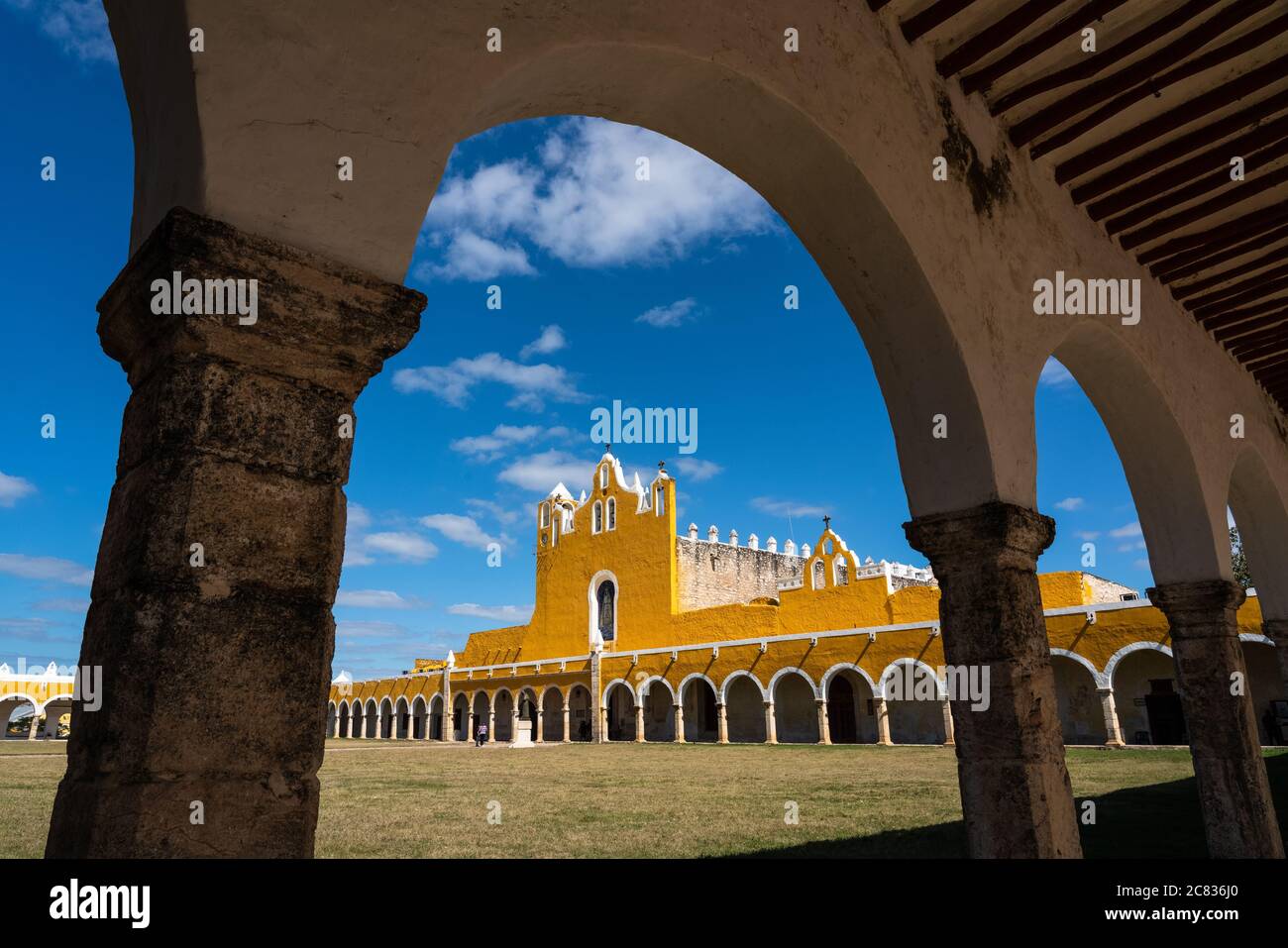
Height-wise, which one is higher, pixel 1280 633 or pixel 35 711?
pixel 35 711

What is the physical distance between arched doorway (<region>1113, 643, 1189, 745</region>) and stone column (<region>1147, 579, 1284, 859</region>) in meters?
13.7

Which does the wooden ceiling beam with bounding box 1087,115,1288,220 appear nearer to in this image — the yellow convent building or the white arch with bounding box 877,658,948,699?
the yellow convent building

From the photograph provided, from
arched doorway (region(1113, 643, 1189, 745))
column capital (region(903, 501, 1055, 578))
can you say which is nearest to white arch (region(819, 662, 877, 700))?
arched doorway (region(1113, 643, 1189, 745))

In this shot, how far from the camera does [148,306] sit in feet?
5.91

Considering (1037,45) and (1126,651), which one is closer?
(1037,45)

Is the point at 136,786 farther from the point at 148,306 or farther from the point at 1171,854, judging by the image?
the point at 1171,854

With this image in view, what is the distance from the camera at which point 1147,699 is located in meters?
18.6

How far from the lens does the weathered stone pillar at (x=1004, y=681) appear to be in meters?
3.30

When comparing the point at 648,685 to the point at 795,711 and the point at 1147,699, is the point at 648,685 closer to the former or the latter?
the point at 795,711

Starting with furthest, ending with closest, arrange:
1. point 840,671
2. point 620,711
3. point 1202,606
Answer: point 620,711 < point 840,671 < point 1202,606

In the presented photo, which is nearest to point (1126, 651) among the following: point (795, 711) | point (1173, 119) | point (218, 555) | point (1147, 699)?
point (1147, 699)

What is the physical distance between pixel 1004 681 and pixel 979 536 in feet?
2.00

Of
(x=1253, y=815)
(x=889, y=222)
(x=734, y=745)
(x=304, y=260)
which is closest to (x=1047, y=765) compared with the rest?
(x=889, y=222)

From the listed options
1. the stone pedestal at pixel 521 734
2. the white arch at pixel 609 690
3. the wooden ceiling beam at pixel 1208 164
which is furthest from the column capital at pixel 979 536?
the white arch at pixel 609 690
